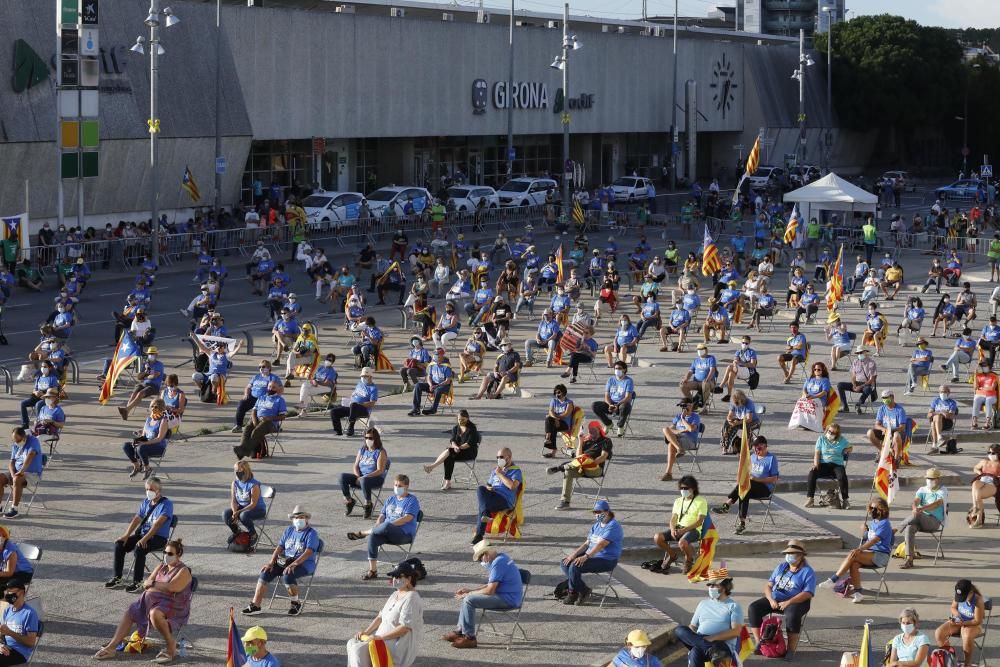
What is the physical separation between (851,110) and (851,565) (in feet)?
258

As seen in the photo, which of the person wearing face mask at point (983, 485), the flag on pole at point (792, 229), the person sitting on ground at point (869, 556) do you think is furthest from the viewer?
the flag on pole at point (792, 229)

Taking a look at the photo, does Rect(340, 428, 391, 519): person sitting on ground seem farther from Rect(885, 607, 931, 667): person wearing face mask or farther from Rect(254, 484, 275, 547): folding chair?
Rect(885, 607, 931, 667): person wearing face mask

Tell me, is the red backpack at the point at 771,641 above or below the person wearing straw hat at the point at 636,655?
below

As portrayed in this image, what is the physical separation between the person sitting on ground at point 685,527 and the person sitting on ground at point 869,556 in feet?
5.09

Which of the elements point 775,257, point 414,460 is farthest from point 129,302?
point 775,257

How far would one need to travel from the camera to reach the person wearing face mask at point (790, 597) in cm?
1509

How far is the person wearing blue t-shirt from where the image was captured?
16.0 meters

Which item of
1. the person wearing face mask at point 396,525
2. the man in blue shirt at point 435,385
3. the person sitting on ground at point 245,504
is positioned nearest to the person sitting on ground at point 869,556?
the person wearing face mask at point 396,525

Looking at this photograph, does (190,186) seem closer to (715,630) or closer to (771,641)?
(771,641)

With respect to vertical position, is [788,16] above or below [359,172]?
above

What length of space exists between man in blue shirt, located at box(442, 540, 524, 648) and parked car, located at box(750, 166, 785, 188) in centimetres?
6065

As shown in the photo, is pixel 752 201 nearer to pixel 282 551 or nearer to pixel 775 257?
pixel 775 257

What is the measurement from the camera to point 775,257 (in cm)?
4847

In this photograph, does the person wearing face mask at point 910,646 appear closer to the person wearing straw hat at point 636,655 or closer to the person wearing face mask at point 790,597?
the person wearing face mask at point 790,597
